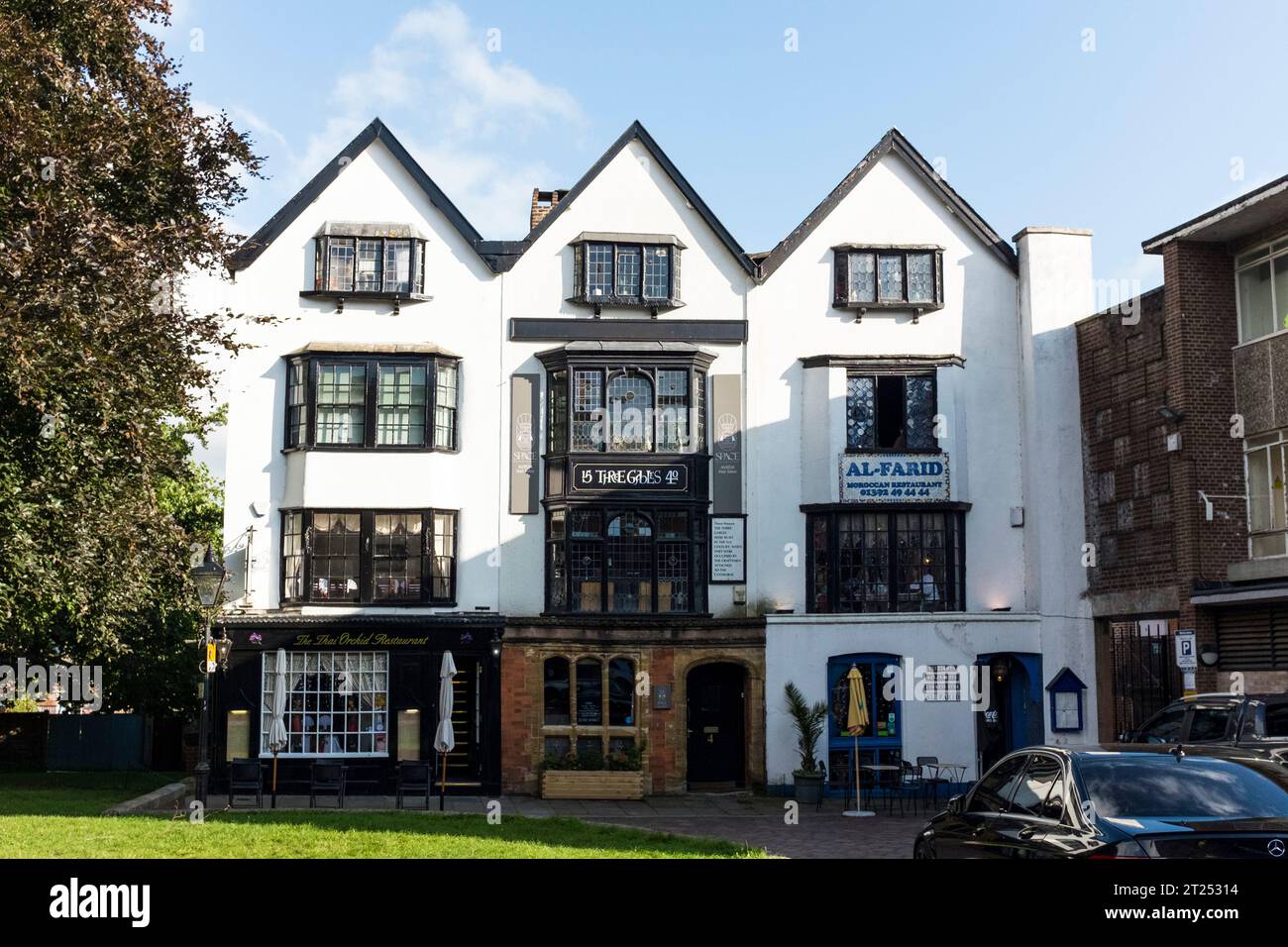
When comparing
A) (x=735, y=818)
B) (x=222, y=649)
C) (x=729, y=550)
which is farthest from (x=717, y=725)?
(x=222, y=649)

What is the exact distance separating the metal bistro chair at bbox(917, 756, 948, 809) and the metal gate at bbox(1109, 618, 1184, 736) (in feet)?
12.8

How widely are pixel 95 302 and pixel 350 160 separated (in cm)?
1065

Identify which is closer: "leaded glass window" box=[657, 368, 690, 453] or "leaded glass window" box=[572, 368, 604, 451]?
"leaded glass window" box=[572, 368, 604, 451]

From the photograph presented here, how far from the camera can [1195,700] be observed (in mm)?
18750

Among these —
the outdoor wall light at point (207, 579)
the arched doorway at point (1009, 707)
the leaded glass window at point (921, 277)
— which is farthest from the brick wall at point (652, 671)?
the leaded glass window at point (921, 277)

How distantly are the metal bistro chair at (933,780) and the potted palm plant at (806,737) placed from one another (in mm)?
2107

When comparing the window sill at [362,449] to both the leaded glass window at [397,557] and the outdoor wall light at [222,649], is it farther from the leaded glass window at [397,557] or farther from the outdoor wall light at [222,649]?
the outdoor wall light at [222,649]

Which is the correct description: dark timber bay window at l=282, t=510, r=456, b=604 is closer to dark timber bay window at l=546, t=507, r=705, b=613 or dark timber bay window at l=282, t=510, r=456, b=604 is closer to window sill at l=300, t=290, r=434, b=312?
dark timber bay window at l=546, t=507, r=705, b=613

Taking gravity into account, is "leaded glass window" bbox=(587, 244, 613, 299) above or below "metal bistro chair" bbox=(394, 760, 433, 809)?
above

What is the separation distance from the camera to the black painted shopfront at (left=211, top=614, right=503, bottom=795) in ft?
91.7

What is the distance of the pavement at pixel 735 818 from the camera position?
19703mm

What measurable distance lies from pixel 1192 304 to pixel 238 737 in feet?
69.1

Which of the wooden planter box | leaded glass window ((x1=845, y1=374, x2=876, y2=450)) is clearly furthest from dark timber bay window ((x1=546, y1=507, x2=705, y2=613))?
leaded glass window ((x1=845, y1=374, x2=876, y2=450))

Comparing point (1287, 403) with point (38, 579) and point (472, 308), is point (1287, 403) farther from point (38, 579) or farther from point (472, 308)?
point (38, 579)
